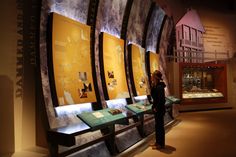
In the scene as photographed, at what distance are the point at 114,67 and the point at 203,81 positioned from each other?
8.93 meters

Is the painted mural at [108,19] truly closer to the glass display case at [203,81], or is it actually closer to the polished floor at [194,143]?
the polished floor at [194,143]

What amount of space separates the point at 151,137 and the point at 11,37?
396 cm

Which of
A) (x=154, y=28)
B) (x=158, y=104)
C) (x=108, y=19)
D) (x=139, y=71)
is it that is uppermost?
(x=154, y=28)

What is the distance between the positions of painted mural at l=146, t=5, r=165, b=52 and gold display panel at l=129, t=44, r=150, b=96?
1014mm

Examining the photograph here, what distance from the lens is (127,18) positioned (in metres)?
6.81

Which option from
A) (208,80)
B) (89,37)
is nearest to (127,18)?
(89,37)

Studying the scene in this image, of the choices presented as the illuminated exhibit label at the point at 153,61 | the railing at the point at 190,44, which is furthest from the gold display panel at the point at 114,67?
the railing at the point at 190,44

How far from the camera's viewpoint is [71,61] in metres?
4.48

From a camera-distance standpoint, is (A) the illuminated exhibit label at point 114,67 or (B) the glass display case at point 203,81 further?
(B) the glass display case at point 203,81

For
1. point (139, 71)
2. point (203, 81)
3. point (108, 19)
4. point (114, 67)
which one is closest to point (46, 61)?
point (114, 67)

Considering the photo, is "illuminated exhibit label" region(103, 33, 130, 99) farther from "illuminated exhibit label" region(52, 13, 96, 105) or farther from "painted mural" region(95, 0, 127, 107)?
"illuminated exhibit label" region(52, 13, 96, 105)

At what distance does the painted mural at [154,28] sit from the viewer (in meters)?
8.80

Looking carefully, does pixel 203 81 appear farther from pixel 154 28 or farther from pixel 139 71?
pixel 139 71

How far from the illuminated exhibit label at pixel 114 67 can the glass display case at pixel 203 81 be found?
248 inches
